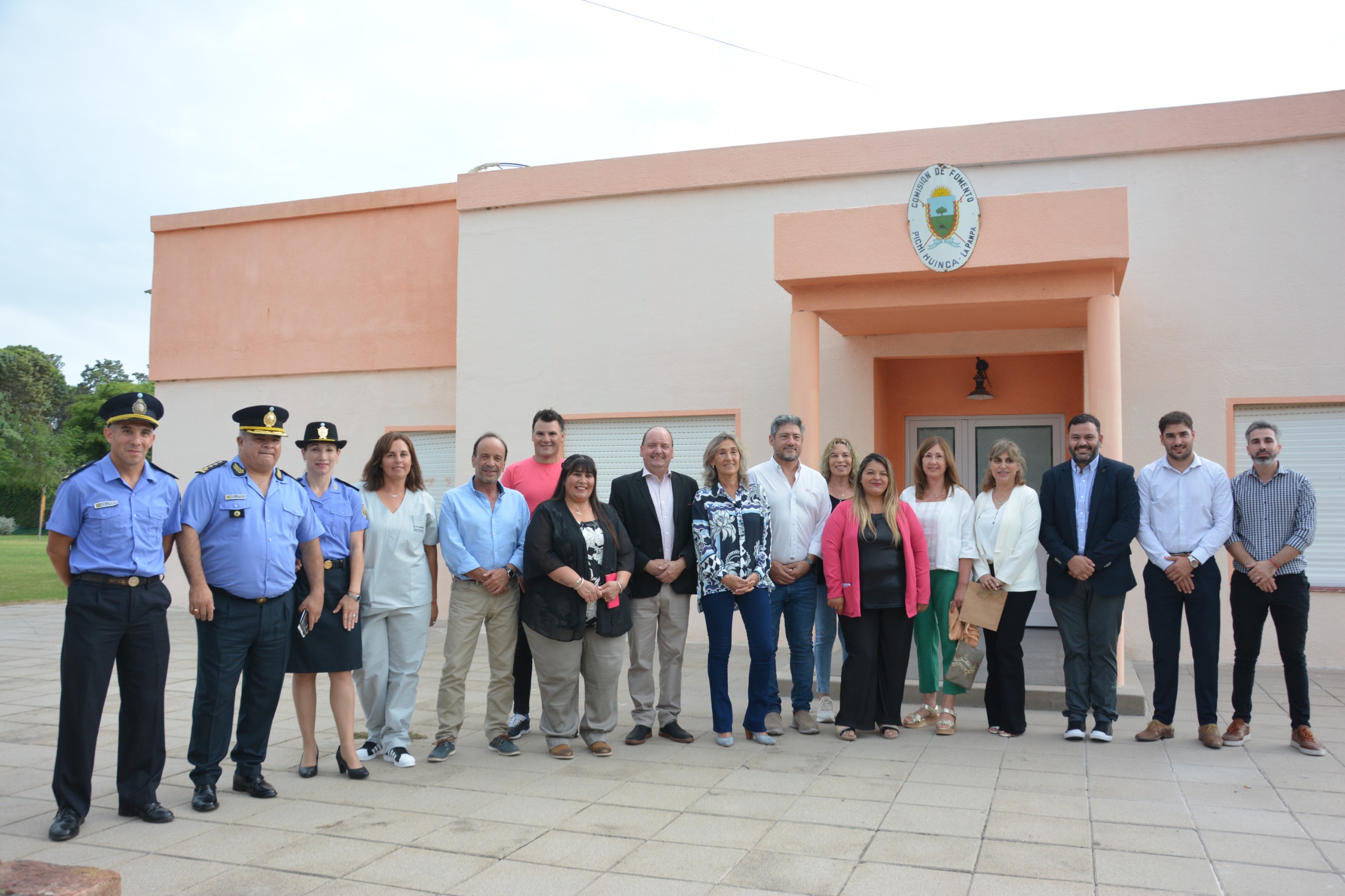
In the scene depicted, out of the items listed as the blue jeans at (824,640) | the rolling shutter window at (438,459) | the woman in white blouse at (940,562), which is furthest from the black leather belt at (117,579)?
the rolling shutter window at (438,459)

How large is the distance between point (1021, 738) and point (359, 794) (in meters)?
3.81

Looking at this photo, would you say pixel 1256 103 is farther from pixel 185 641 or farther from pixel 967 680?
pixel 185 641

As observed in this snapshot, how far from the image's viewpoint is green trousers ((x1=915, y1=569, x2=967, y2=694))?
20.6ft

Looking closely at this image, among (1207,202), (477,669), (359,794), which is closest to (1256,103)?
(1207,202)

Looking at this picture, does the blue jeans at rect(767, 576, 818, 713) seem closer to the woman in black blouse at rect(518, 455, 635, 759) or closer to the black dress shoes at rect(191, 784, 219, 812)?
the woman in black blouse at rect(518, 455, 635, 759)

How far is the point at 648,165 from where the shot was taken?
10367 millimetres

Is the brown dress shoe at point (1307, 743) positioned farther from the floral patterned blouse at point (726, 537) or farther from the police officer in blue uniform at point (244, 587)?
the police officer in blue uniform at point (244, 587)

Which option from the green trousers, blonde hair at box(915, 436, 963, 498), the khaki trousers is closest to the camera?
the khaki trousers

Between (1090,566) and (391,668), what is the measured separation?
4049 mm

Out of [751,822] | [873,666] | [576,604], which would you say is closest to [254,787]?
[576,604]

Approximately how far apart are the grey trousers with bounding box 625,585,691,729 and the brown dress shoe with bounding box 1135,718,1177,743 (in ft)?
9.04

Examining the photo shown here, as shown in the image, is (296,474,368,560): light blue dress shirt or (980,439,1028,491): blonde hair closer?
(296,474,368,560): light blue dress shirt

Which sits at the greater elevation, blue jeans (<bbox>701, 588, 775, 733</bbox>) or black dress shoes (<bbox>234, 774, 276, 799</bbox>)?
blue jeans (<bbox>701, 588, 775, 733</bbox>)

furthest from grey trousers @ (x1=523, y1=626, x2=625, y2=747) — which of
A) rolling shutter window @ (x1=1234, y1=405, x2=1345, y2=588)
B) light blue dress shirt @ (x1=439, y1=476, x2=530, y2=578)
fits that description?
rolling shutter window @ (x1=1234, y1=405, x2=1345, y2=588)
